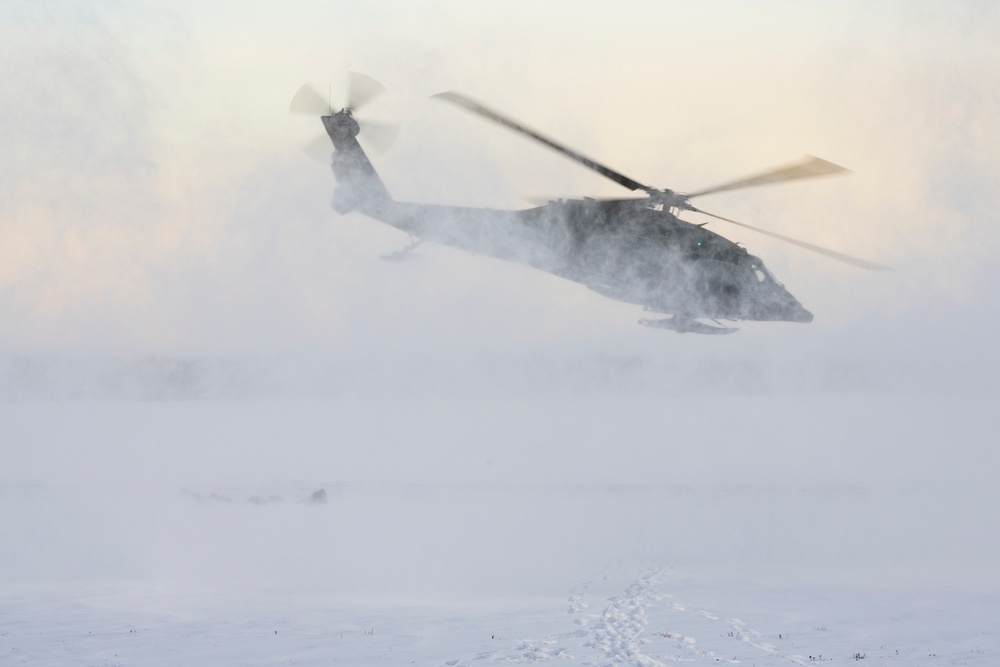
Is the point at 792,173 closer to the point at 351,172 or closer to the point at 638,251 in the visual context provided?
the point at 638,251

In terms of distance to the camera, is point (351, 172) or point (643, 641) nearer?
point (643, 641)

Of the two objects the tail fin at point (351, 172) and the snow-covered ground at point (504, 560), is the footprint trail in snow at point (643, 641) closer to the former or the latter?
the snow-covered ground at point (504, 560)

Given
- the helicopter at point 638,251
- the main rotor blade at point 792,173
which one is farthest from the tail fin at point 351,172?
the main rotor blade at point 792,173

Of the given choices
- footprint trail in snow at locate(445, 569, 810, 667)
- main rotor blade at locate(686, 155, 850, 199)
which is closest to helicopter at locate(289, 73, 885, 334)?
main rotor blade at locate(686, 155, 850, 199)

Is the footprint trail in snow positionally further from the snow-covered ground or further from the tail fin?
the tail fin

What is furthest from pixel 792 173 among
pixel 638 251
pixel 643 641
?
pixel 643 641

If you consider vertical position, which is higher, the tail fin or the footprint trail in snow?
the tail fin

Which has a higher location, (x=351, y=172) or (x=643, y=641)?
(x=351, y=172)

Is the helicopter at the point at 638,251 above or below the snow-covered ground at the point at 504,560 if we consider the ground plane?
above

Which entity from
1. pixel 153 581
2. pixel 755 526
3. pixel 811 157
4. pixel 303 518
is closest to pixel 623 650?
pixel 811 157

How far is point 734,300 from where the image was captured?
1986 cm

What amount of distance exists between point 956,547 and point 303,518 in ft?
76.4

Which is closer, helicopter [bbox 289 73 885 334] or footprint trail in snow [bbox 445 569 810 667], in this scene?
footprint trail in snow [bbox 445 569 810 667]

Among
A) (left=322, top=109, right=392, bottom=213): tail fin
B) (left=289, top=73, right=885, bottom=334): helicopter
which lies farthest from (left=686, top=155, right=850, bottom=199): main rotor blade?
(left=322, top=109, right=392, bottom=213): tail fin
